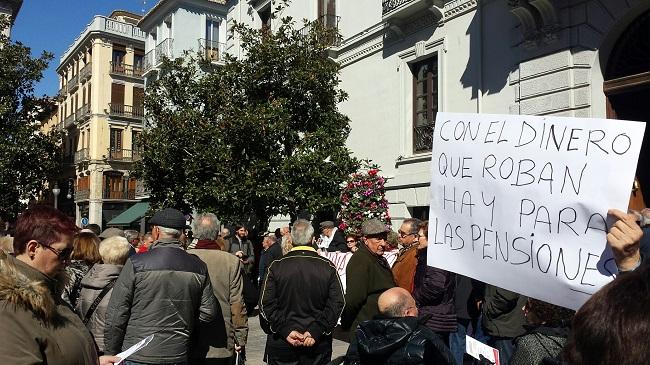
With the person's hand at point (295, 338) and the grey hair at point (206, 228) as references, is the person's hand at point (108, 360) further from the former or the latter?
the grey hair at point (206, 228)

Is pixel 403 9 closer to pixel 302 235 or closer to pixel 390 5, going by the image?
pixel 390 5

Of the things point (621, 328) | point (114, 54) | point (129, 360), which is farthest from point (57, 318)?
point (114, 54)

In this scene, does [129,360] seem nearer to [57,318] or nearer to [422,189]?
[57,318]

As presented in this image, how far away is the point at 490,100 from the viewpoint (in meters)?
12.0

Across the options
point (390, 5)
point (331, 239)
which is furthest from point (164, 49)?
point (331, 239)

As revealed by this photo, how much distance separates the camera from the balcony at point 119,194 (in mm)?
46562

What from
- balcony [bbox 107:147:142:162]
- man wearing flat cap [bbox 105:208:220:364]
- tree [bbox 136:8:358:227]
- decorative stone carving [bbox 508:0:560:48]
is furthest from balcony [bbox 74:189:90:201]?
man wearing flat cap [bbox 105:208:220:364]

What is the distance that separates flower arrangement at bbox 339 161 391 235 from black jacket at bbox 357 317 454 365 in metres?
9.18

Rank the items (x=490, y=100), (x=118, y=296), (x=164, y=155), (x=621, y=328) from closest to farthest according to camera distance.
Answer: (x=621, y=328) < (x=118, y=296) < (x=490, y=100) < (x=164, y=155)

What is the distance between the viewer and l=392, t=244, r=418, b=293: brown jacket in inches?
256

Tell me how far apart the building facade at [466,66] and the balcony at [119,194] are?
31928mm

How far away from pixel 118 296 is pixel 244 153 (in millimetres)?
8249

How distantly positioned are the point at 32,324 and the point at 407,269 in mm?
4872

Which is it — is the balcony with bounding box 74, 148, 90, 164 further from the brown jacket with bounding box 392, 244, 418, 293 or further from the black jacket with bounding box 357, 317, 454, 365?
the black jacket with bounding box 357, 317, 454, 365
